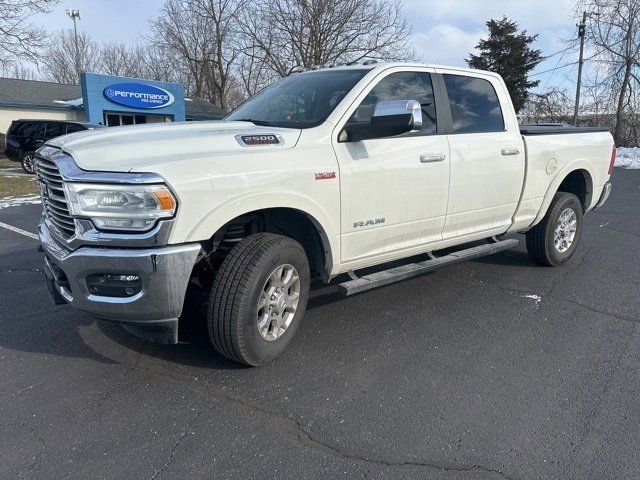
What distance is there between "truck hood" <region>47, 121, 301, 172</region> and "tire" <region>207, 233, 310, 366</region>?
0.61 metres

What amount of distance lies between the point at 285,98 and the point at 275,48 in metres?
29.0

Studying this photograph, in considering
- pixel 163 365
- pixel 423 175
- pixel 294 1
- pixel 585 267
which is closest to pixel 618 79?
pixel 294 1

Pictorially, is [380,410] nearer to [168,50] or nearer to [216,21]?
[216,21]

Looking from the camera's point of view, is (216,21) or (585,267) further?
(216,21)

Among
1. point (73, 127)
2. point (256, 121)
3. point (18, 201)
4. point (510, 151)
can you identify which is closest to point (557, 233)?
point (510, 151)

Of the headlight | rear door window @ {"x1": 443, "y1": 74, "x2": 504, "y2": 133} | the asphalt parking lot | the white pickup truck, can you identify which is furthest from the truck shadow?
rear door window @ {"x1": 443, "y1": 74, "x2": 504, "y2": 133}

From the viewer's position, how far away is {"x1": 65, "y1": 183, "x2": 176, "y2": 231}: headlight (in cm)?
259

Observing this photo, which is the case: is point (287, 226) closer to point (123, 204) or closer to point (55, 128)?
point (123, 204)

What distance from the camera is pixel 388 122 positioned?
317 centimetres

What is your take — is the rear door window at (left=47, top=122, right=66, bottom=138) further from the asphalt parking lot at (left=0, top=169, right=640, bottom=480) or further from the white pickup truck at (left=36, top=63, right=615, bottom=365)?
the white pickup truck at (left=36, top=63, right=615, bottom=365)

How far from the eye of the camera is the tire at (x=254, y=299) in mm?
2990

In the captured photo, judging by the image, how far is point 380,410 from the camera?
2854mm

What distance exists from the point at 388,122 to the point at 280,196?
843 millimetres

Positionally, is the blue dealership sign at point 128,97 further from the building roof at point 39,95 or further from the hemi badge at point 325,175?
the hemi badge at point 325,175
